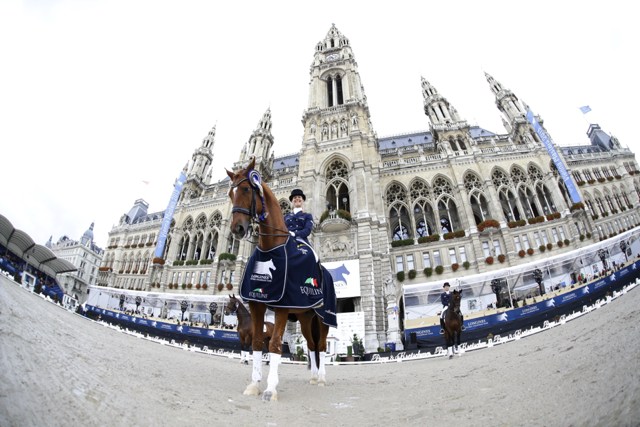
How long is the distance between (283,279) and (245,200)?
1.40 metres

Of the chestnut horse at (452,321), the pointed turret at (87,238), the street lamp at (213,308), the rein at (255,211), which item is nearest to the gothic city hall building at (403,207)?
the street lamp at (213,308)

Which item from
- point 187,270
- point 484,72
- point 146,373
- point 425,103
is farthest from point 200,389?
point 484,72

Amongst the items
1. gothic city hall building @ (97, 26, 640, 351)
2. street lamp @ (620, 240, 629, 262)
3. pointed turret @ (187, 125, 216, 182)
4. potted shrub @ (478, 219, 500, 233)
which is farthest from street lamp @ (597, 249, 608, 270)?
pointed turret @ (187, 125, 216, 182)

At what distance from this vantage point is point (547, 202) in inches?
1148

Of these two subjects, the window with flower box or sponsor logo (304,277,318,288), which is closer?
sponsor logo (304,277,318,288)

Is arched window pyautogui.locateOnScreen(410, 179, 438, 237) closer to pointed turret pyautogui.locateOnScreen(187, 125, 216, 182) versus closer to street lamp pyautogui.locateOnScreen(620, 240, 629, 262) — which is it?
street lamp pyautogui.locateOnScreen(620, 240, 629, 262)

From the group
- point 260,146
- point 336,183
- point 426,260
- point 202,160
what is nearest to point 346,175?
point 336,183

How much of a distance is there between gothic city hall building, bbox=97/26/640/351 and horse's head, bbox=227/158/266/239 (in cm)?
1822

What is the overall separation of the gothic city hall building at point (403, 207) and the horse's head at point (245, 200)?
59.8 feet

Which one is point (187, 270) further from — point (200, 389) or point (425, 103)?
point (425, 103)

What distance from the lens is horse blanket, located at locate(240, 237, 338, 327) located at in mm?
4633

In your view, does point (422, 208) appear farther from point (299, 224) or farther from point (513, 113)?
point (299, 224)

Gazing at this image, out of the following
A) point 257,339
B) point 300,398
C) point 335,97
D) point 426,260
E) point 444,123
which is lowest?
point 300,398

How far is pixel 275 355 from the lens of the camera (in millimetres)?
4348
